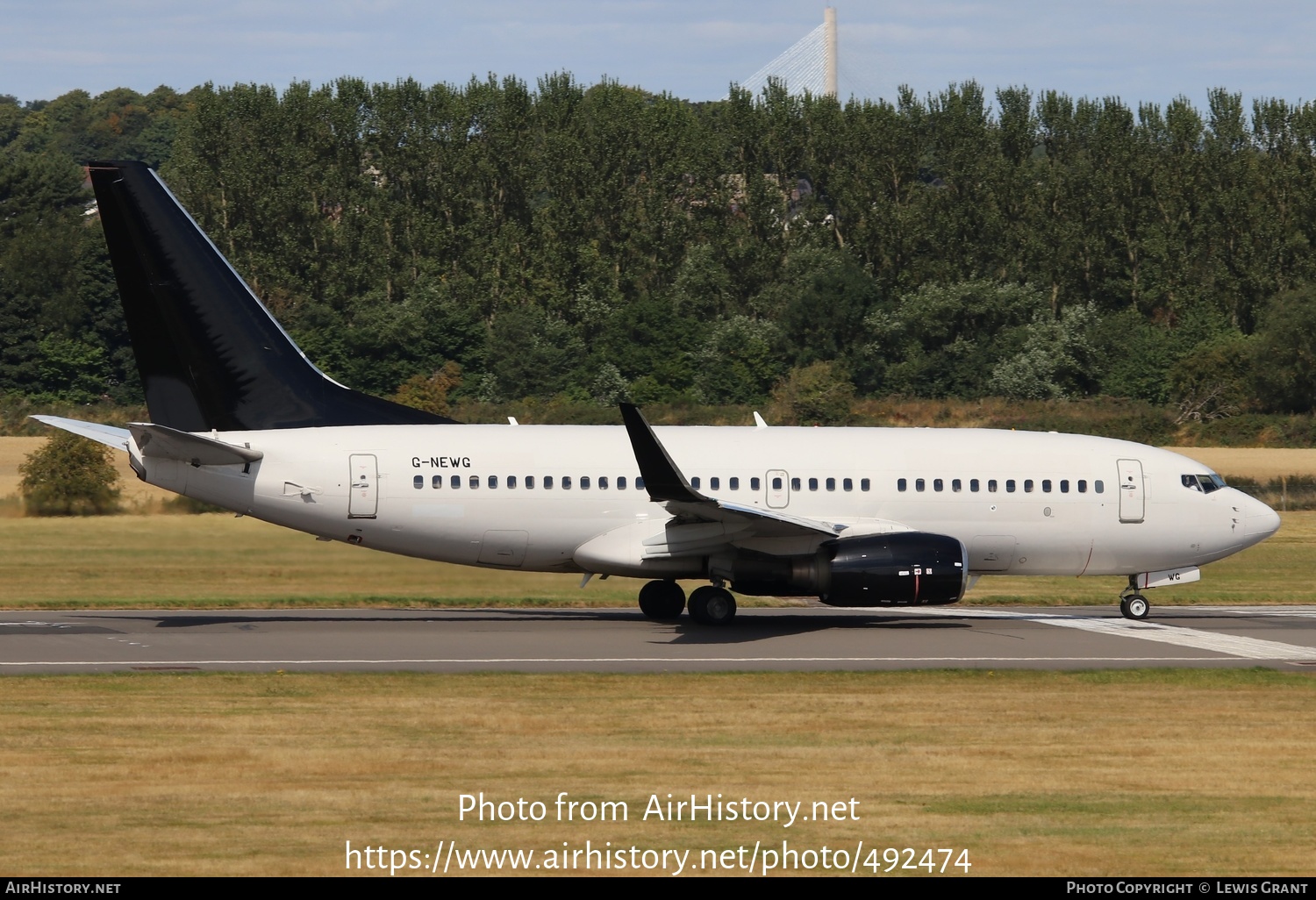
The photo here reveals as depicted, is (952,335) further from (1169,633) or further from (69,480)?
(1169,633)

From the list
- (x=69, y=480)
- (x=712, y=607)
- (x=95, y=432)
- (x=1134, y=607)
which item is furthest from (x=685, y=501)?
(x=69, y=480)

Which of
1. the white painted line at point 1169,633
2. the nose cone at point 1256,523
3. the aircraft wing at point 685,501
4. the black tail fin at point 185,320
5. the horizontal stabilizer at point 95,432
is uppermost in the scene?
the black tail fin at point 185,320

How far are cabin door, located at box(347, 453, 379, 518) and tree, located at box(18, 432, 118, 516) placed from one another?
10.0 meters

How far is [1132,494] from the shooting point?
30.7 m

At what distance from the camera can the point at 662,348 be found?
82625 mm

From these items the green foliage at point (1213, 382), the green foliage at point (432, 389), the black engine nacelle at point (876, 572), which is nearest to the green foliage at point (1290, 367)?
the green foliage at point (1213, 382)

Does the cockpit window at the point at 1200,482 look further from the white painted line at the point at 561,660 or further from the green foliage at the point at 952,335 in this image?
the green foliage at the point at 952,335

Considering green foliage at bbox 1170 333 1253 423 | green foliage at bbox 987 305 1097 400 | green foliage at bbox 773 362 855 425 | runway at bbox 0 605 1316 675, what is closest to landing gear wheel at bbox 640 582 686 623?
runway at bbox 0 605 1316 675

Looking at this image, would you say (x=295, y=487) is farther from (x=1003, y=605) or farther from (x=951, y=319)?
(x=951, y=319)

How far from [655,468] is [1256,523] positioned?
12602 millimetres

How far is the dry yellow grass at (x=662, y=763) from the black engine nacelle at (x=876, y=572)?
3863 mm

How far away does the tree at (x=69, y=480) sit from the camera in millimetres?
39844

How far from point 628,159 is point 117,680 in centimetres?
7450
